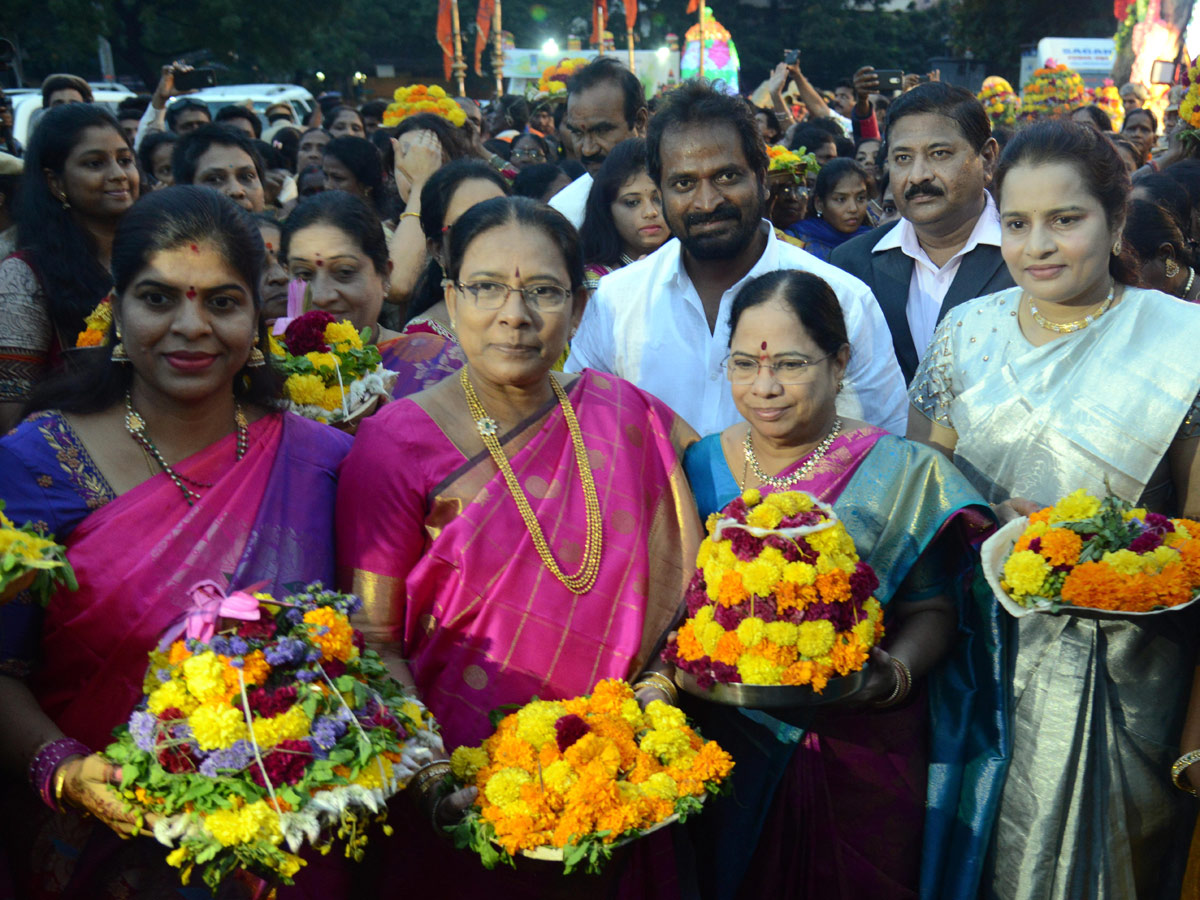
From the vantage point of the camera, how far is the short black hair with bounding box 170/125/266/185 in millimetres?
6105

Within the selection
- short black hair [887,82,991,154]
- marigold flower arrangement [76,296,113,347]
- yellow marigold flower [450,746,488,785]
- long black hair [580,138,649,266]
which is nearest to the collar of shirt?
short black hair [887,82,991,154]

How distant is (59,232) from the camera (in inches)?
172

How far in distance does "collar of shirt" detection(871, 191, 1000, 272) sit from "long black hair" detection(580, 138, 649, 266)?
1253 mm

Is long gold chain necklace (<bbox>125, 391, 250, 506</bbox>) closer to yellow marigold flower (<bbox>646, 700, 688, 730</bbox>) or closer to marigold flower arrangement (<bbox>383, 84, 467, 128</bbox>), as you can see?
yellow marigold flower (<bbox>646, 700, 688, 730</bbox>)

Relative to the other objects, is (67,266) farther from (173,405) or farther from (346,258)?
(173,405)

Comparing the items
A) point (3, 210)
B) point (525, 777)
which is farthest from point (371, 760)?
point (3, 210)

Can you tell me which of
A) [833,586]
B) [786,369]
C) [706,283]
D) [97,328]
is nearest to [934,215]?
[706,283]

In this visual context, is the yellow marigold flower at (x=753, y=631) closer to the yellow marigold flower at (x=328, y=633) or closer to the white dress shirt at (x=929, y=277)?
the yellow marigold flower at (x=328, y=633)

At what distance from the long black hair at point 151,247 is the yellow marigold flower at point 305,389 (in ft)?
2.34

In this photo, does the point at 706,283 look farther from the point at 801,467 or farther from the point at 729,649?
the point at 729,649

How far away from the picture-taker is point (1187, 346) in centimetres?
316

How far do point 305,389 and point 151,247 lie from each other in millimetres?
962

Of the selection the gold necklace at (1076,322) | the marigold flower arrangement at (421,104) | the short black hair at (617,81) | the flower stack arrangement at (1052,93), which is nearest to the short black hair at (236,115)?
the marigold flower arrangement at (421,104)

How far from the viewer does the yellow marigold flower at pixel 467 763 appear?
2629 mm
